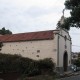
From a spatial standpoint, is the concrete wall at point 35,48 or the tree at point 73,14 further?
the concrete wall at point 35,48

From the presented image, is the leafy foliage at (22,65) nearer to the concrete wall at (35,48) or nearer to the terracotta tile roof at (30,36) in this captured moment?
the concrete wall at (35,48)

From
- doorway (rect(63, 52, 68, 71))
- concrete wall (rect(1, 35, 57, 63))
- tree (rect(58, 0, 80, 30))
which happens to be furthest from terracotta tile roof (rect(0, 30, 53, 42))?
tree (rect(58, 0, 80, 30))

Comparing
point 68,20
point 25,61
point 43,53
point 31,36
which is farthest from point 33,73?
point 68,20

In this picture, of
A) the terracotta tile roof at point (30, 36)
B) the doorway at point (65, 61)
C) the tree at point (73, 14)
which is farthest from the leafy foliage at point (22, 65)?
the tree at point (73, 14)

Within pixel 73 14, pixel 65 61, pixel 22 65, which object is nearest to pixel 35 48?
pixel 22 65

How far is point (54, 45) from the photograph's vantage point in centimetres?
4812

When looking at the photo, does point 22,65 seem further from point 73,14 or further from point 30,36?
point 73,14

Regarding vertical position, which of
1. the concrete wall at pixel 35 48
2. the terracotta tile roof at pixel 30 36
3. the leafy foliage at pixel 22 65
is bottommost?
the leafy foliage at pixel 22 65

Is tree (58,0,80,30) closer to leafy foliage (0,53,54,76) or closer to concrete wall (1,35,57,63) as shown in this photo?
leafy foliage (0,53,54,76)

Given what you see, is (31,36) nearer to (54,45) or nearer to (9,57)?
(54,45)

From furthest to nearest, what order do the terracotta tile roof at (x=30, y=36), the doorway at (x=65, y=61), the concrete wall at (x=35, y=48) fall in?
the doorway at (x=65, y=61), the terracotta tile roof at (x=30, y=36), the concrete wall at (x=35, y=48)

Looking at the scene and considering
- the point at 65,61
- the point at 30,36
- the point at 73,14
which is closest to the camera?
the point at 73,14

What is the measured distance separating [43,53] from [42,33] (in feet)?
15.2

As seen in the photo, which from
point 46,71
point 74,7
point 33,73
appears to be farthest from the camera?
point 46,71
